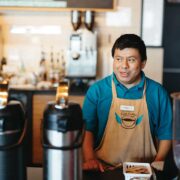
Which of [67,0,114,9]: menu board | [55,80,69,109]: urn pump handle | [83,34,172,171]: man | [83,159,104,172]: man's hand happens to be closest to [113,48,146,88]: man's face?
[83,34,172,171]: man

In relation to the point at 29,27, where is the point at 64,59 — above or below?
below

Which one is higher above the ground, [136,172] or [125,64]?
[125,64]

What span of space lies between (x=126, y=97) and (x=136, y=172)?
62 cm

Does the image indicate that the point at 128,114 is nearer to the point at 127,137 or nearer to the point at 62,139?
the point at 127,137

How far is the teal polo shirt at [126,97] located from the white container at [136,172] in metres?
0.49

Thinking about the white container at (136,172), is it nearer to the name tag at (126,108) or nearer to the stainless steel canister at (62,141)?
the stainless steel canister at (62,141)

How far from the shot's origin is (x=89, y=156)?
1655 millimetres

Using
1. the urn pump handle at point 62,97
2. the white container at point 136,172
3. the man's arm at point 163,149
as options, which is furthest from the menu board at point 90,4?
the urn pump handle at point 62,97

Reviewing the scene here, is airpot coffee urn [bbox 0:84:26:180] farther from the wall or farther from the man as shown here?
the wall

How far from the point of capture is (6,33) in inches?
150

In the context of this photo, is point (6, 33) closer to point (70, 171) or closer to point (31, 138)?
point (31, 138)

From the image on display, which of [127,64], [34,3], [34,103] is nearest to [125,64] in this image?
[127,64]

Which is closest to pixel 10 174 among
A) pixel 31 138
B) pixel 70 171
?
pixel 70 171

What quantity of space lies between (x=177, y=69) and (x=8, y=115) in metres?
3.41
